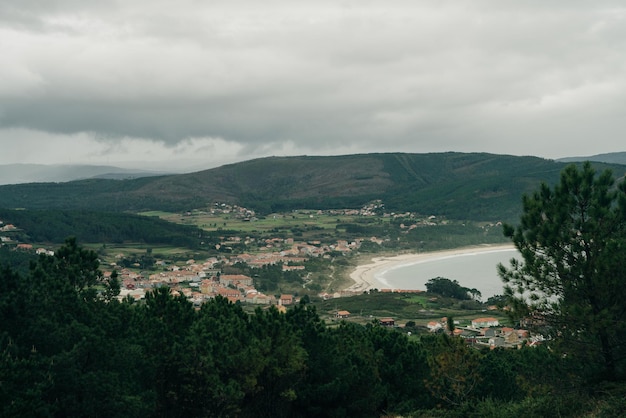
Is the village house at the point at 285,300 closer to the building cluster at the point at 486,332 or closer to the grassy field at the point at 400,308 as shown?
the grassy field at the point at 400,308

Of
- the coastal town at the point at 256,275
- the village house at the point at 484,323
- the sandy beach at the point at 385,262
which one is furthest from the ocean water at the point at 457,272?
the village house at the point at 484,323

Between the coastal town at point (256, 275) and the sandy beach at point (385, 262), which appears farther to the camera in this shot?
the sandy beach at point (385, 262)

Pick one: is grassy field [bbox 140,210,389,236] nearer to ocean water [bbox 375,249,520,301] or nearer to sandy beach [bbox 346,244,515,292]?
sandy beach [bbox 346,244,515,292]

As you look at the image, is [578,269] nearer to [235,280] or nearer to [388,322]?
[388,322]

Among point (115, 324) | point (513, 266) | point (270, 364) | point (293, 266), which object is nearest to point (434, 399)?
point (270, 364)

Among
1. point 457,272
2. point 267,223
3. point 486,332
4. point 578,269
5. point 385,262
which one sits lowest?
point 457,272

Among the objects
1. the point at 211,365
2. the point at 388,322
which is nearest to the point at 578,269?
the point at 211,365
